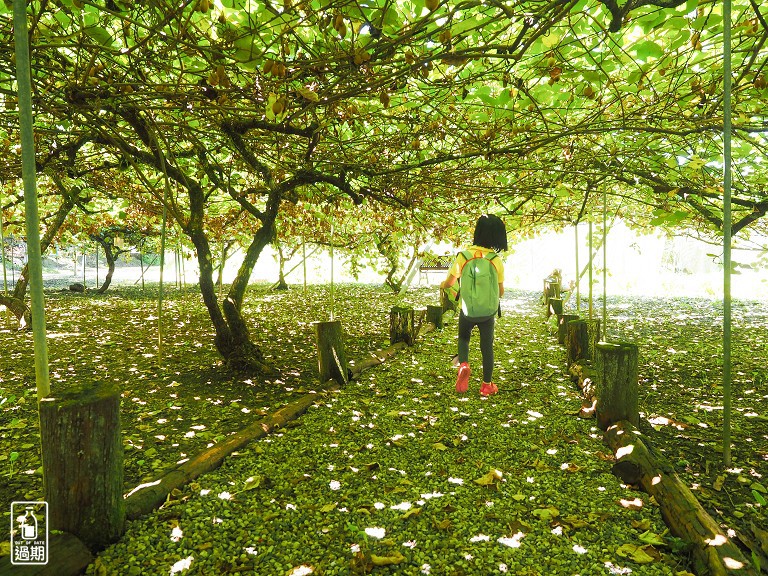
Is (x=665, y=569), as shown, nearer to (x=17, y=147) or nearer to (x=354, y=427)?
(x=354, y=427)

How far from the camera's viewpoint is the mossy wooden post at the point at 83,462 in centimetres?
224

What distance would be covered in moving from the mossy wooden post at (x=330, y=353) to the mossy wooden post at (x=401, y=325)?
2471 mm

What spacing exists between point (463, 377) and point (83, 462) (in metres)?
3.88

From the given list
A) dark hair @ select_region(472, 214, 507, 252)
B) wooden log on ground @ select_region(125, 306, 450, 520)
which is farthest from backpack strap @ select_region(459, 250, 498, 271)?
wooden log on ground @ select_region(125, 306, 450, 520)

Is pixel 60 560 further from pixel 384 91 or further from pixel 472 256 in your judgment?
pixel 472 256

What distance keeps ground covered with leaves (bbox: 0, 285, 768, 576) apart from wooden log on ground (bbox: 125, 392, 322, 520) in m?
0.08

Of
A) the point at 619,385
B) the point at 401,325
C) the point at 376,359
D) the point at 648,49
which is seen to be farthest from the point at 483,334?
the point at 401,325

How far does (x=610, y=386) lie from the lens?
4.01m

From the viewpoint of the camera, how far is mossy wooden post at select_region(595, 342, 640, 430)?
3.95m

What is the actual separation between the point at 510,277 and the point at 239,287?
71.5 ft

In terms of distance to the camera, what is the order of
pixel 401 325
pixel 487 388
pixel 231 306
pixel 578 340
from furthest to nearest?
pixel 401 325
pixel 578 340
pixel 231 306
pixel 487 388

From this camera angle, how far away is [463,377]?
17.2 ft

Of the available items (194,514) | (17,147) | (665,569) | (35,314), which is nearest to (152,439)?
(194,514)

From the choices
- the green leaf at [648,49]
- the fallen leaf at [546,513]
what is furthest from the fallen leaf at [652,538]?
the green leaf at [648,49]
